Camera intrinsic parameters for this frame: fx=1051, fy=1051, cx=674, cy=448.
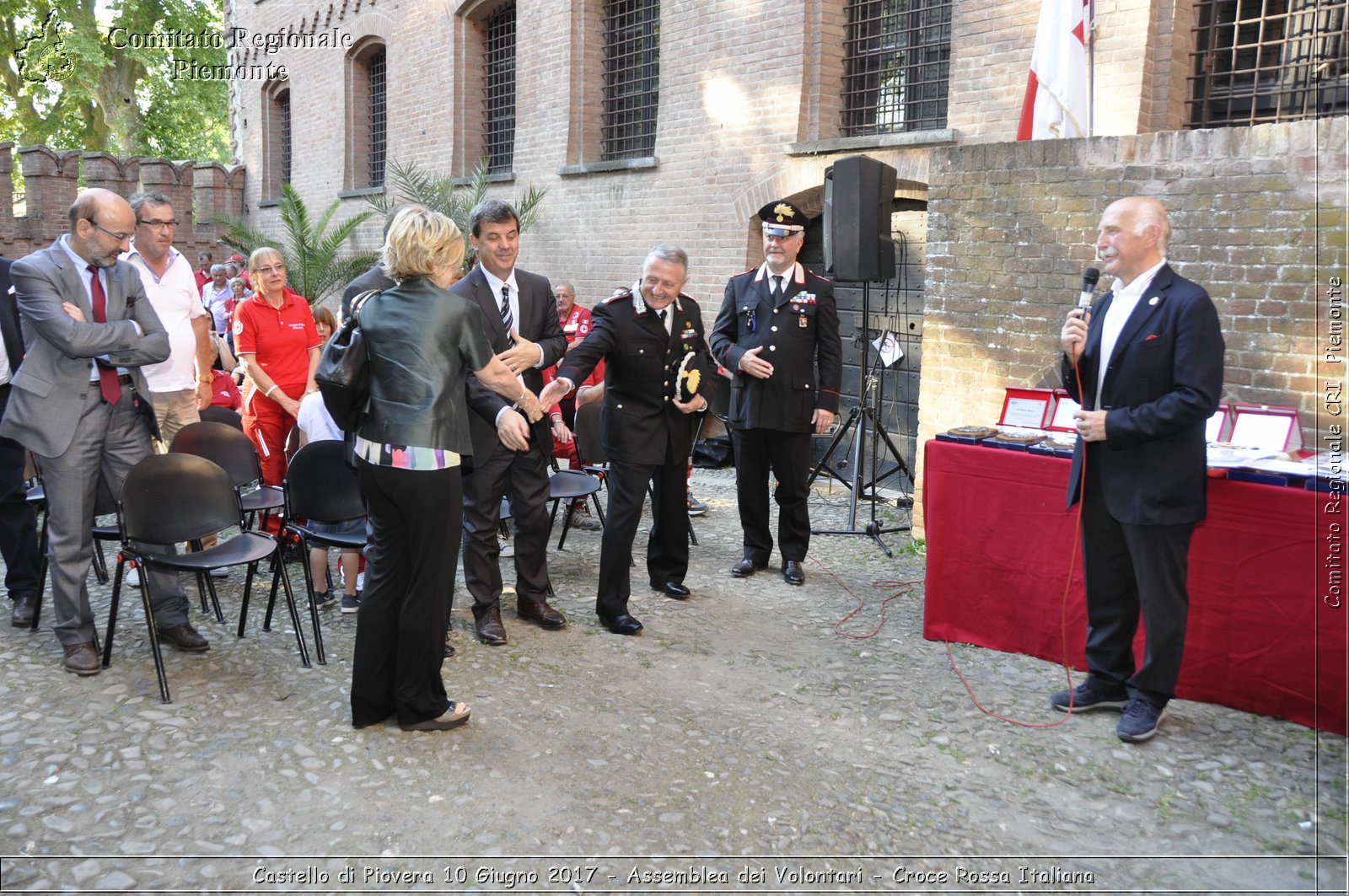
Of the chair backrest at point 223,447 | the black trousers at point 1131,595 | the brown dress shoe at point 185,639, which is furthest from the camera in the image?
the chair backrest at point 223,447

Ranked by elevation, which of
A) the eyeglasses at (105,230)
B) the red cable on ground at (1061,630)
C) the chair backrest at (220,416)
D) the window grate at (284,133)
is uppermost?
the window grate at (284,133)

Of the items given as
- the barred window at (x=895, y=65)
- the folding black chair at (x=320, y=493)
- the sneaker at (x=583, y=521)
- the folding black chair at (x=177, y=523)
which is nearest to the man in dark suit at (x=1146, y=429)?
the folding black chair at (x=320, y=493)

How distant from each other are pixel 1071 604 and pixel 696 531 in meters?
3.30

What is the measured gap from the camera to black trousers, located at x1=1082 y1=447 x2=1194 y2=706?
4.18 m

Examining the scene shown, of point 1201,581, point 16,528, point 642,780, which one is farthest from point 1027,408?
point 16,528

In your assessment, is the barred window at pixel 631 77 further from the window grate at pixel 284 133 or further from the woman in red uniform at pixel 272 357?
the window grate at pixel 284 133

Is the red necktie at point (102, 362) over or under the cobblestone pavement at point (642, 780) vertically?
over

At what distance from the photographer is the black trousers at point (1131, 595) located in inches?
165

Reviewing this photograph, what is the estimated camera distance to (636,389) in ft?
17.8

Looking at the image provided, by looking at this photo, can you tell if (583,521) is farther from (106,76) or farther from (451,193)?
(106,76)

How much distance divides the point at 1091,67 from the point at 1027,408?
2.74 m

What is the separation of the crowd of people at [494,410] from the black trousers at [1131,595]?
0.01 meters

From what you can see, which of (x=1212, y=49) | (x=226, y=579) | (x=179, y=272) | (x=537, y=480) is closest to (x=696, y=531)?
(x=537, y=480)

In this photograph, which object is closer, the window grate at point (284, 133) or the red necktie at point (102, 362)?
the red necktie at point (102, 362)
